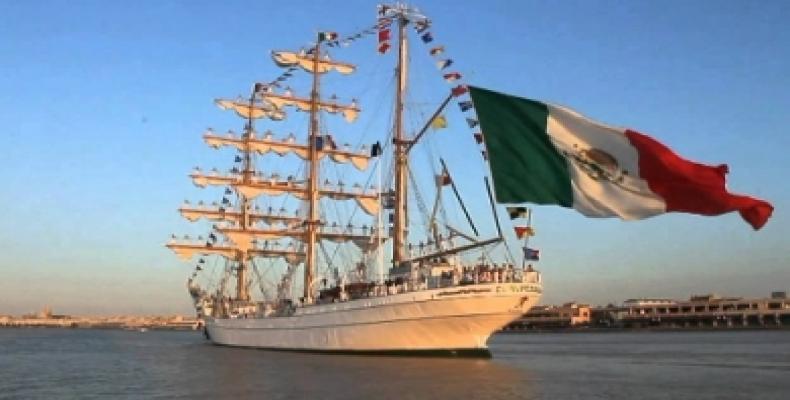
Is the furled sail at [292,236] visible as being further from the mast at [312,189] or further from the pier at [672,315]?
the pier at [672,315]

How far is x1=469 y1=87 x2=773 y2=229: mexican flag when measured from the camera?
60.5 feet

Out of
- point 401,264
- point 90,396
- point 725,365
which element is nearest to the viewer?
point 90,396

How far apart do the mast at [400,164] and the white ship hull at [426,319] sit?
4.56m

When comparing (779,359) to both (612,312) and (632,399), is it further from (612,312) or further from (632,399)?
(612,312)

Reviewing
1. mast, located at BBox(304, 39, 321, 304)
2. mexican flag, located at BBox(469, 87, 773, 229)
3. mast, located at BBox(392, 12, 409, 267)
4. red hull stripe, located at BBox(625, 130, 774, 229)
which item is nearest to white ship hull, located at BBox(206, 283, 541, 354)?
mast, located at BBox(392, 12, 409, 267)

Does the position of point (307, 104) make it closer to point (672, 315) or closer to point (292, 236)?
point (292, 236)

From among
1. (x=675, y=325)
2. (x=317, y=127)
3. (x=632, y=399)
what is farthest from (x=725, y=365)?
(x=675, y=325)

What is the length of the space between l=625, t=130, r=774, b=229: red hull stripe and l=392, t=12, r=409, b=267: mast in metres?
30.7

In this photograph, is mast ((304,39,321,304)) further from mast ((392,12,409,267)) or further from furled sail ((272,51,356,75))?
mast ((392,12,409,267))

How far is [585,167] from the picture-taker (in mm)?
20266

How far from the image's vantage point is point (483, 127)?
2183 cm

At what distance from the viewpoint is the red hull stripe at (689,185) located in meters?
16.9

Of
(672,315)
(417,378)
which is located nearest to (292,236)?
(417,378)

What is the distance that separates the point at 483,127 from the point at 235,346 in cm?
5174
